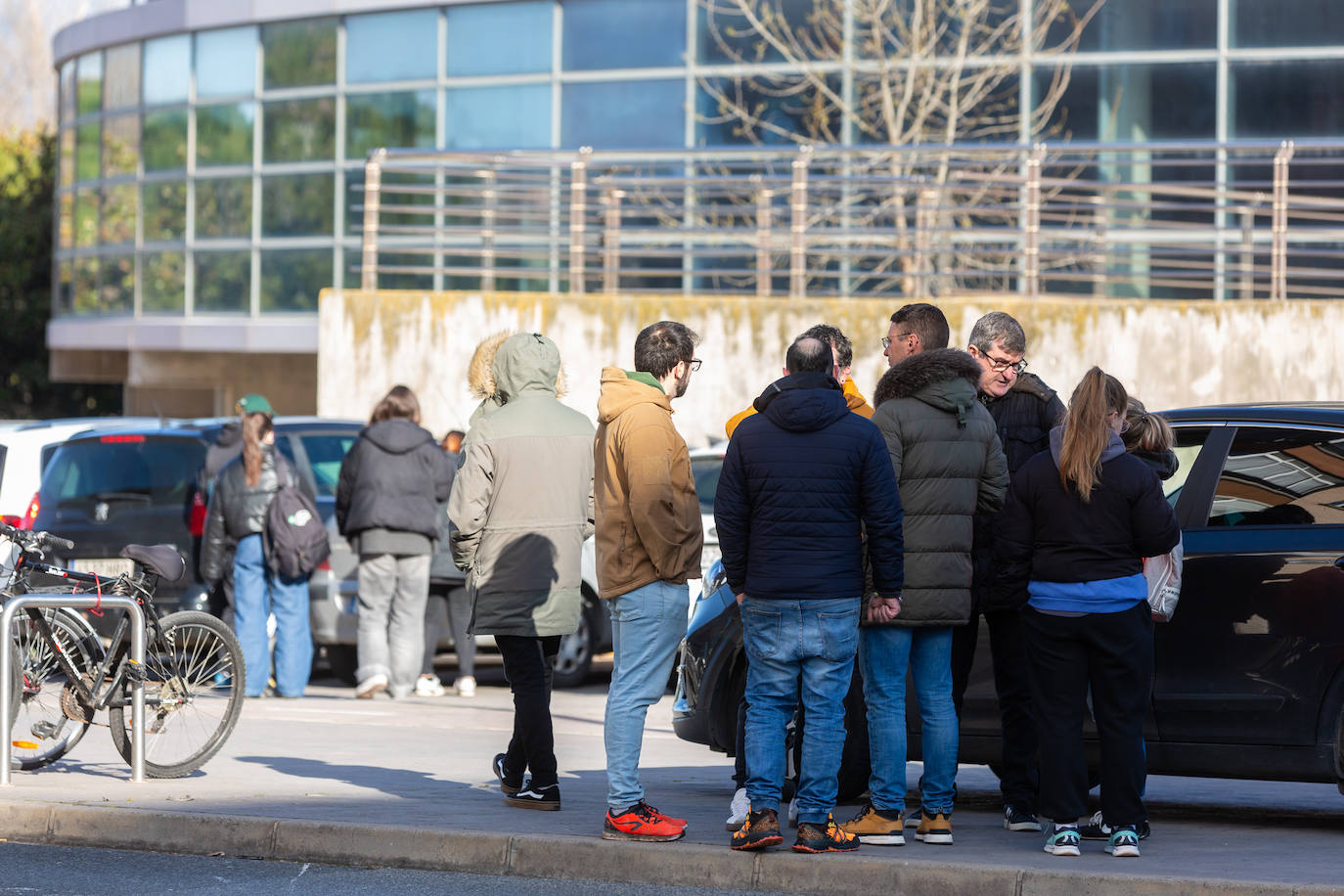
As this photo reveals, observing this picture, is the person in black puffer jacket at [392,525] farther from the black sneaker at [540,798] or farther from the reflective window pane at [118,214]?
the reflective window pane at [118,214]

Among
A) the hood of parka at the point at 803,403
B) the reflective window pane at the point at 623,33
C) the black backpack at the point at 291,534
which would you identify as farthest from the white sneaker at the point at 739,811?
the reflective window pane at the point at 623,33

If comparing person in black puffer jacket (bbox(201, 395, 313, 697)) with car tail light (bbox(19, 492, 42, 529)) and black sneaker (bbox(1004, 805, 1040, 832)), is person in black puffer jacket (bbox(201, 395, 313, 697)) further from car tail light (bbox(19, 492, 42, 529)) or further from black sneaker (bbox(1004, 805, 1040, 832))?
black sneaker (bbox(1004, 805, 1040, 832))

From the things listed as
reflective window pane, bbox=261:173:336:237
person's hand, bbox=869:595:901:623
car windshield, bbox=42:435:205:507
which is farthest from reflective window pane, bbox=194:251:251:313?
person's hand, bbox=869:595:901:623

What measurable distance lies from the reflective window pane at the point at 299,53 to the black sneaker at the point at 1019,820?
1802cm

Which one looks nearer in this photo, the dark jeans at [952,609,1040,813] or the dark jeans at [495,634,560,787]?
the dark jeans at [952,609,1040,813]

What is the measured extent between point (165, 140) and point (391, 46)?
4245 mm

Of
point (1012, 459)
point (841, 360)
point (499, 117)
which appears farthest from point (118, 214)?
A: point (1012, 459)

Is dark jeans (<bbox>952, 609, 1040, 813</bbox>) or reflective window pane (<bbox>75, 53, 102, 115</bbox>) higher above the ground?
reflective window pane (<bbox>75, 53, 102, 115</bbox>)

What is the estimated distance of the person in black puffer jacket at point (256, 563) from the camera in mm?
12125

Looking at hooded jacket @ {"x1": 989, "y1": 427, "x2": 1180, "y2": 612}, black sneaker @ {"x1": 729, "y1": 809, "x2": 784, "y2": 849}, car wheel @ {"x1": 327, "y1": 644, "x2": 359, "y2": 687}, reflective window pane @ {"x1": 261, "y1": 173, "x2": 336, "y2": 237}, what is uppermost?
reflective window pane @ {"x1": 261, "y1": 173, "x2": 336, "y2": 237}

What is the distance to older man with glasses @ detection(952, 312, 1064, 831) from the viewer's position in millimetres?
7156

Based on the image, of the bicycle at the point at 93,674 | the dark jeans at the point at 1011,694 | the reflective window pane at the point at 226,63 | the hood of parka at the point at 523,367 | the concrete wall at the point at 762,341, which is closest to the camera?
the dark jeans at the point at 1011,694

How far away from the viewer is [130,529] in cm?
1267

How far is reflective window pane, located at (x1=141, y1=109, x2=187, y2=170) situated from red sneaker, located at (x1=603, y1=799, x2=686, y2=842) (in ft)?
64.7
